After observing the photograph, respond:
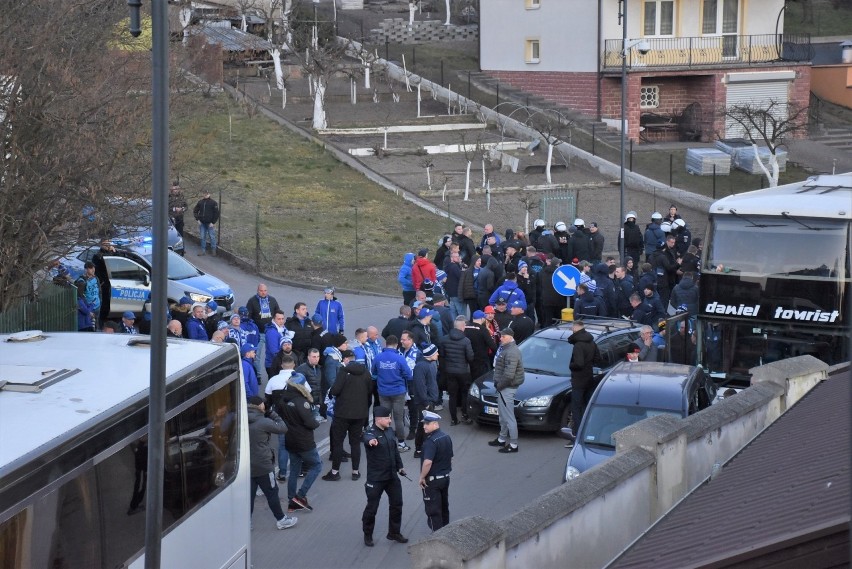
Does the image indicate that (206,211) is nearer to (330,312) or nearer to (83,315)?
(83,315)

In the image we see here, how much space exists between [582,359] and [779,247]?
3.56 metres

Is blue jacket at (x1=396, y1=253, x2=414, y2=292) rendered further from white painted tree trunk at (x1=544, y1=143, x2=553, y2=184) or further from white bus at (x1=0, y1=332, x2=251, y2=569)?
white painted tree trunk at (x1=544, y1=143, x2=553, y2=184)

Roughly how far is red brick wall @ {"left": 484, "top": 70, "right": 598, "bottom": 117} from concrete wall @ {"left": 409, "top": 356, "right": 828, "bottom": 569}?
3561cm

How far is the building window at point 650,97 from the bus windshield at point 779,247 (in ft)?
112

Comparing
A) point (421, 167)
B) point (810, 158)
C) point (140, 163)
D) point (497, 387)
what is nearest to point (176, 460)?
point (497, 387)

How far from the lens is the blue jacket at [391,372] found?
14.6 m

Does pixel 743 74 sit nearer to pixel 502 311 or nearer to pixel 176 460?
pixel 502 311

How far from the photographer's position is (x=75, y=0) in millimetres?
17562

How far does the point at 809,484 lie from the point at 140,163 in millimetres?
13197

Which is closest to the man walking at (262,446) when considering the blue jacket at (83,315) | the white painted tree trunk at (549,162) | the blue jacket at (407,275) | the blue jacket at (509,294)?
the blue jacket at (83,315)

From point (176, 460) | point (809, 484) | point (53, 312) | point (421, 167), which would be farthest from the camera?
point (421, 167)

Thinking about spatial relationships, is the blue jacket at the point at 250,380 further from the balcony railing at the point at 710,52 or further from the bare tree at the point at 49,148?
the balcony railing at the point at 710,52

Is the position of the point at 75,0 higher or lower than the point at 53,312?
higher

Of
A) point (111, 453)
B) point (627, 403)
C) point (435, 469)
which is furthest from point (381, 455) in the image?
point (111, 453)
